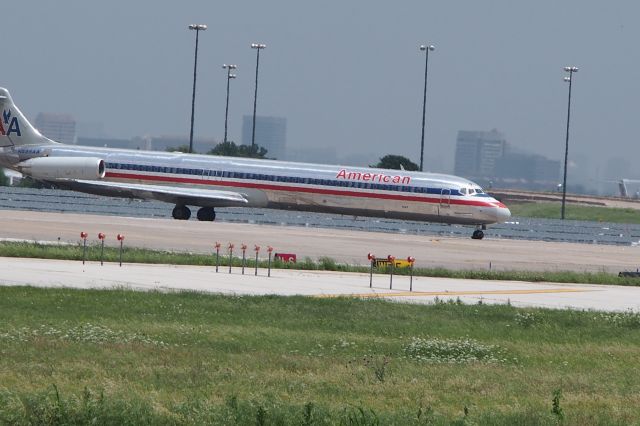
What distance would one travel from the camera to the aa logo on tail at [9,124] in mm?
70312

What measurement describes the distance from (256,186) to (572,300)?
34501 mm

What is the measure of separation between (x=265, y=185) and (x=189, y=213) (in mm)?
4453

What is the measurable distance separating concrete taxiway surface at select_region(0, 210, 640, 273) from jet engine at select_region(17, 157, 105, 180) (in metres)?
2.83

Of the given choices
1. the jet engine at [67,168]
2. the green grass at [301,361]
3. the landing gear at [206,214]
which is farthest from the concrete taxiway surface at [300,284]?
the jet engine at [67,168]

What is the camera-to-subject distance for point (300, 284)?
34.1m

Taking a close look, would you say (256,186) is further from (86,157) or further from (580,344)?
(580,344)

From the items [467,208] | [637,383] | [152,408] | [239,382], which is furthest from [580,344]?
[467,208]

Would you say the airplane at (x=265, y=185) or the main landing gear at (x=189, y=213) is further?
the main landing gear at (x=189, y=213)

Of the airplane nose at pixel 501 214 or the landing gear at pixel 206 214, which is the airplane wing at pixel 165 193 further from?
the airplane nose at pixel 501 214

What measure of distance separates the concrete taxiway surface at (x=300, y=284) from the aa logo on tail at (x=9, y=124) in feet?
114

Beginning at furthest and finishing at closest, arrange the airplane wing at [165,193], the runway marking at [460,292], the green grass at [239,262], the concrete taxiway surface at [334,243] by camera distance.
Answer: the airplane wing at [165,193] < the concrete taxiway surface at [334,243] < the green grass at [239,262] < the runway marking at [460,292]

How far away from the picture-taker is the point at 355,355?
21188 mm

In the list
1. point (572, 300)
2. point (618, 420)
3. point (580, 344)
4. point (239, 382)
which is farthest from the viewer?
point (572, 300)

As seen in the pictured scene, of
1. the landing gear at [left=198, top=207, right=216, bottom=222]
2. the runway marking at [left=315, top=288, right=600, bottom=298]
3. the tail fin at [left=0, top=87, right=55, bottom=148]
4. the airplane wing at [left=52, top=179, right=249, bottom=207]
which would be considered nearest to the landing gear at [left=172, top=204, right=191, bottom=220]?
the airplane wing at [left=52, top=179, right=249, bottom=207]
